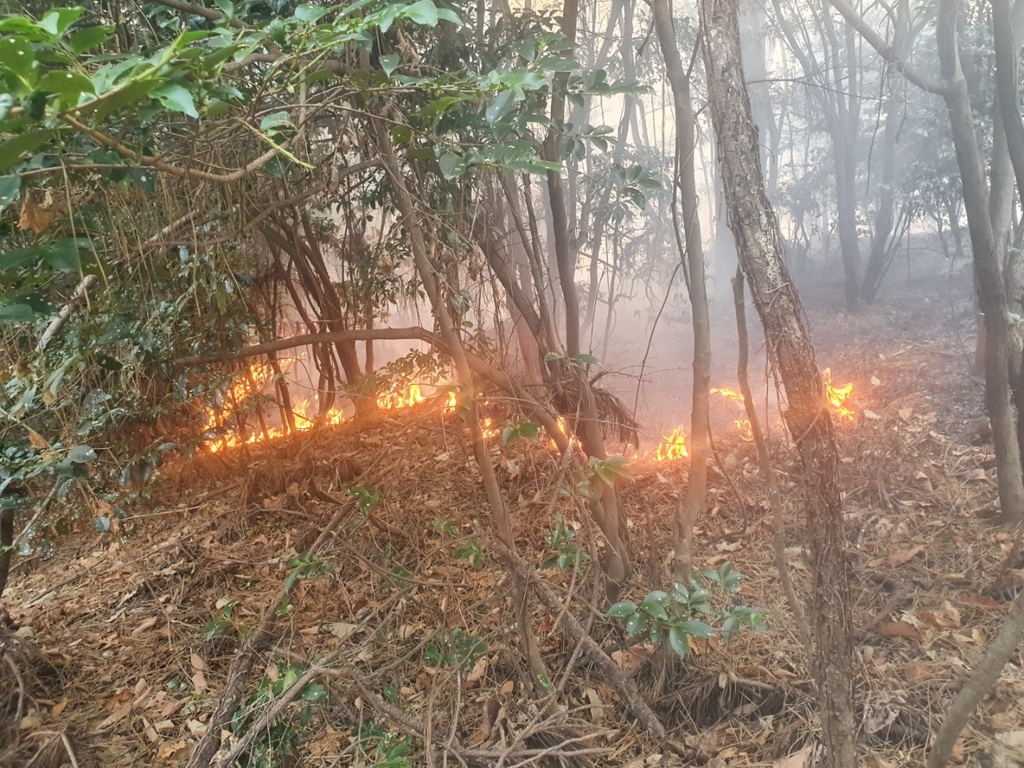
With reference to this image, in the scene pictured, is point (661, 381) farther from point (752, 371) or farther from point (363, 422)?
point (363, 422)

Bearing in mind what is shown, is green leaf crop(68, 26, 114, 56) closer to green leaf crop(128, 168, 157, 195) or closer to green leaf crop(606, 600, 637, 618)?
green leaf crop(128, 168, 157, 195)

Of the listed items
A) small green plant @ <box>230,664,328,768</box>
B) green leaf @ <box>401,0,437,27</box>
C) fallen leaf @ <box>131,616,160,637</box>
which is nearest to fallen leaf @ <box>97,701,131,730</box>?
fallen leaf @ <box>131,616,160,637</box>

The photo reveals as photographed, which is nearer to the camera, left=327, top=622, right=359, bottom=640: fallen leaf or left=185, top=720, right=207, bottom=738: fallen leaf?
left=185, top=720, right=207, bottom=738: fallen leaf

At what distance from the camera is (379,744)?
1857 mm

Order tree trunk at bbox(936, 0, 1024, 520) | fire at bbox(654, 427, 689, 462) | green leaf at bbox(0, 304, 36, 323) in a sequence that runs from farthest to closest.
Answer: fire at bbox(654, 427, 689, 462), tree trunk at bbox(936, 0, 1024, 520), green leaf at bbox(0, 304, 36, 323)

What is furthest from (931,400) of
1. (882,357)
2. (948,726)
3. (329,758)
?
(329,758)

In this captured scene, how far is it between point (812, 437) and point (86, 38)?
173 centimetres

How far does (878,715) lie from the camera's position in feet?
6.61

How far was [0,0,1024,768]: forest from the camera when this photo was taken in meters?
1.53

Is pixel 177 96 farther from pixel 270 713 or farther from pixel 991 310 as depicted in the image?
pixel 991 310

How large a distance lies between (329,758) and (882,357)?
6932mm

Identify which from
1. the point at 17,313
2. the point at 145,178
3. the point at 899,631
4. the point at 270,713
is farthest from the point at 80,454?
the point at 899,631

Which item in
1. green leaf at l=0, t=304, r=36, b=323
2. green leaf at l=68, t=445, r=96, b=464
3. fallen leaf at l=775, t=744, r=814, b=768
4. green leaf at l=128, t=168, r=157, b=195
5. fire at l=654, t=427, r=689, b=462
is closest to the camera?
green leaf at l=0, t=304, r=36, b=323

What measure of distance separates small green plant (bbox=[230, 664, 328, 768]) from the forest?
0.02m
